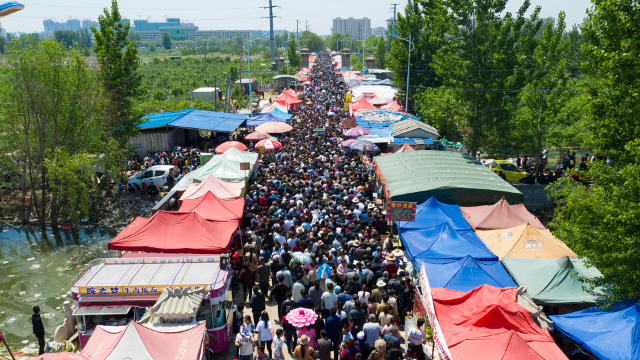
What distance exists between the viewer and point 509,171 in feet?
74.6

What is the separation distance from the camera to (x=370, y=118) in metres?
29.6

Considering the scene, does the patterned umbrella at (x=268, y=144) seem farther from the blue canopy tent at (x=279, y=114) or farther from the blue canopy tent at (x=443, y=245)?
the blue canopy tent at (x=443, y=245)

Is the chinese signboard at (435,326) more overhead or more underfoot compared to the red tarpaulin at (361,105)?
more underfoot

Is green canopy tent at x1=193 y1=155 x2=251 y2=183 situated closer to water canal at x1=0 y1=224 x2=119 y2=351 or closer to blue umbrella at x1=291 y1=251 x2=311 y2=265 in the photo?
water canal at x1=0 y1=224 x2=119 y2=351

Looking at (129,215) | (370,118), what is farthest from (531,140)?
(129,215)

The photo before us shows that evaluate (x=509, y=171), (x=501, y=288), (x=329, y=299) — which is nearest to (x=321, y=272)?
(x=329, y=299)

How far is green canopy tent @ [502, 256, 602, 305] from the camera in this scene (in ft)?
30.7

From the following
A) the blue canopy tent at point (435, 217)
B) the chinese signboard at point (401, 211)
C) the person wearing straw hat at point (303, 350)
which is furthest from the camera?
the blue canopy tent at point (435, 217)

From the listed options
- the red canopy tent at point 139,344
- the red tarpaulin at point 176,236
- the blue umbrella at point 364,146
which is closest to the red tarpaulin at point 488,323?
the red canopy tent at point 139,344

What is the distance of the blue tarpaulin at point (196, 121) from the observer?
28402 mm

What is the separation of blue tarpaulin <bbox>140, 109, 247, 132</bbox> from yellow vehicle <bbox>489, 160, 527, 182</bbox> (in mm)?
16516

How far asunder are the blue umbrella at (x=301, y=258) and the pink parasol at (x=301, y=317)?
9.31 ft

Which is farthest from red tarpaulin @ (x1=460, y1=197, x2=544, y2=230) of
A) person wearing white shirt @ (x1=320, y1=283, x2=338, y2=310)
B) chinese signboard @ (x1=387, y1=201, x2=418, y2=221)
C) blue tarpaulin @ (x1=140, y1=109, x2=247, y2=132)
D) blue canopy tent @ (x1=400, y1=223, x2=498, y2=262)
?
blue tarpaulin @ (x1=140, y1=109, x2=247, y2=132)

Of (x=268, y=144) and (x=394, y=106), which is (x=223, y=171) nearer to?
(x=268, y=144)
